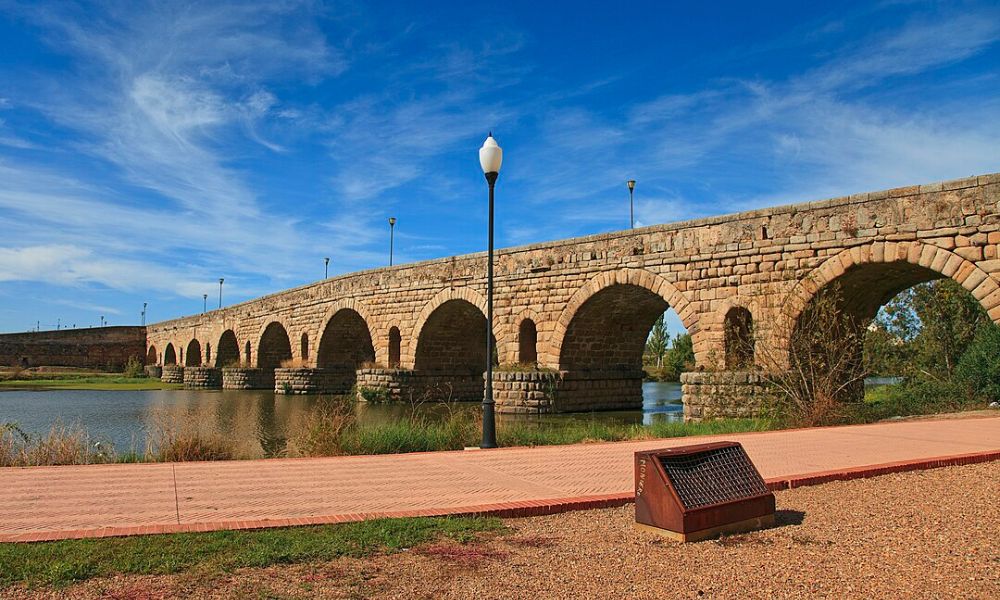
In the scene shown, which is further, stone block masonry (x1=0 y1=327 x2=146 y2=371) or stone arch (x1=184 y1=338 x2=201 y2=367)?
stone block masonry (x1=0 y1=327 x2=146 y2=371)

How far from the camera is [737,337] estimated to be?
16094 millimetres

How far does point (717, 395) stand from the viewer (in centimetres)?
1517

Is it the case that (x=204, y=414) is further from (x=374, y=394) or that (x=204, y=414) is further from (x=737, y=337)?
(x=737, y=337)

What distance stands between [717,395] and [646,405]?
10.5m

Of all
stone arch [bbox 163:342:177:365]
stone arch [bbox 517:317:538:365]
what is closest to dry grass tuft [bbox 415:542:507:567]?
stone arch [bbox 517:317:538:365]

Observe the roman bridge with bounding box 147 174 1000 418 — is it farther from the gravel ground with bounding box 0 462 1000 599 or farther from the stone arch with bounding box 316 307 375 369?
the gravel ground with bounding box 0 462 1000 599

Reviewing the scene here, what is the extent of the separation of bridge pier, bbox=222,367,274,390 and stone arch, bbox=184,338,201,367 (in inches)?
578

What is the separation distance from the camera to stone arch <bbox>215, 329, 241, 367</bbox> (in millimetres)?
45062

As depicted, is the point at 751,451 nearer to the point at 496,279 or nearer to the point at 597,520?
the point at 597,520

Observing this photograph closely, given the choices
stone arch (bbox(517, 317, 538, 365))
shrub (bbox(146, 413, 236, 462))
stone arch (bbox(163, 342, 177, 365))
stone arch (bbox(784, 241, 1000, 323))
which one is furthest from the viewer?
stone arch (bbox(163, 342, 177, 365))

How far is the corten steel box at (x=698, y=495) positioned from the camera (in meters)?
4.57

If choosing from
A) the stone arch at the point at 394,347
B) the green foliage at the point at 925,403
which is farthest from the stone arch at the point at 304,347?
the green foliage at the point at 925,403

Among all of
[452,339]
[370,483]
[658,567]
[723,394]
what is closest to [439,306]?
[452,339]

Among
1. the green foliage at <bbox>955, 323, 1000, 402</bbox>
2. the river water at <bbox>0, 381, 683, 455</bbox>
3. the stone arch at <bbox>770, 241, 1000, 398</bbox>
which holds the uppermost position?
the stone arch at <bbox>770, 241, 1000, 398</bbox>
